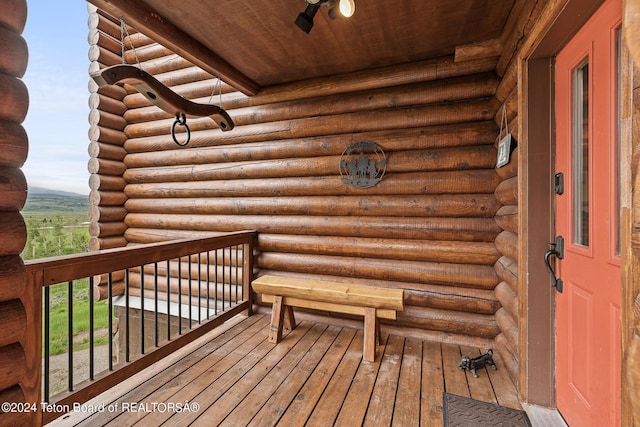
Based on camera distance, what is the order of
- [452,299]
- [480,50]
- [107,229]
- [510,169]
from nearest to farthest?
[510,169] < [480,50] < [452,299] < [107,229]

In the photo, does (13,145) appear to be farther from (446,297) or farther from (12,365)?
(446,297)

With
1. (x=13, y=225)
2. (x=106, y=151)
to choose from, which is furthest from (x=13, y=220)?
(x=106, y=151)

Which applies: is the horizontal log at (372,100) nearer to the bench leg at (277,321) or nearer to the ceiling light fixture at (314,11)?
the ceiling light fixture at (314,11)

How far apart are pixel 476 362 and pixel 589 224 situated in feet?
4.81

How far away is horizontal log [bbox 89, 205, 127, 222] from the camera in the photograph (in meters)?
4.49

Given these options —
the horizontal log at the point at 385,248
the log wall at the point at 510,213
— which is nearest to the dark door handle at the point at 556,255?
the log wall at the point at 510,213

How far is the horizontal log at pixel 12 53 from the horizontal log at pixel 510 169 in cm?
310

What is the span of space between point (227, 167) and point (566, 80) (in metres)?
3.56

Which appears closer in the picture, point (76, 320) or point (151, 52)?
point (151, 52)

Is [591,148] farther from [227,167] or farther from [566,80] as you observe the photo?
[227,167]

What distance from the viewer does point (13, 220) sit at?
1.40m

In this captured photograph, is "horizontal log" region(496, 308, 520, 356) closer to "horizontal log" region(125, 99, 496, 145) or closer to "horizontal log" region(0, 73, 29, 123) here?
"horizontal log" region(125, 99, 496, 145)

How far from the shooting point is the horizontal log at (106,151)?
4422mm

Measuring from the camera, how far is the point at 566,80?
1694mm
